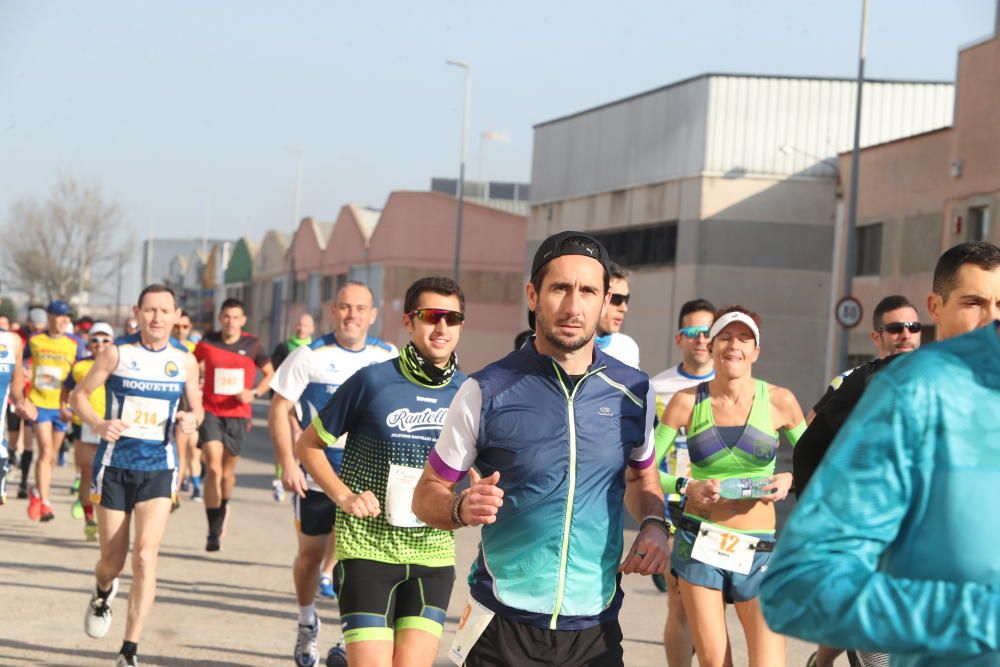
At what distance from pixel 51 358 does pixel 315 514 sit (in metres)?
10.6

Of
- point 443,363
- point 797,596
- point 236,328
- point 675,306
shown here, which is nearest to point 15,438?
point 236,328

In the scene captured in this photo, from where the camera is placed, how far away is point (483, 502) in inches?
165

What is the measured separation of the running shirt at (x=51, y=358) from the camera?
18.7m

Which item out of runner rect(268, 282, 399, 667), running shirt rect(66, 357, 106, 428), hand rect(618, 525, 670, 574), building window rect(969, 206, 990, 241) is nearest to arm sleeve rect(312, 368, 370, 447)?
runner rect(268, 282, 399, 667)

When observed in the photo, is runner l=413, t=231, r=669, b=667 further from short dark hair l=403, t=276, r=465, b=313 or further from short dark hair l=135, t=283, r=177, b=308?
short dark hair l=135, t=283, r=177, b=308

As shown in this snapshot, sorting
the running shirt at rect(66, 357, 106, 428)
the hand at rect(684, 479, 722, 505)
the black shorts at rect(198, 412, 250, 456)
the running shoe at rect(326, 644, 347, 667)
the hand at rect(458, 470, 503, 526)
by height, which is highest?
the hand at rect(458, 470, 503, 526)

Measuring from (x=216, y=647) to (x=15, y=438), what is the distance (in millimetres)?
10935

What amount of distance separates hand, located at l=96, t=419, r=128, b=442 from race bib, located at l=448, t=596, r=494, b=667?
4889 mm

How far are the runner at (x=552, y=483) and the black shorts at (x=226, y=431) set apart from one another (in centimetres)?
1103

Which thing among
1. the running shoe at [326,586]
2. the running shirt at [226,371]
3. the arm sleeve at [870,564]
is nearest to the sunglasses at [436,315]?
the running shoe at [326,586]

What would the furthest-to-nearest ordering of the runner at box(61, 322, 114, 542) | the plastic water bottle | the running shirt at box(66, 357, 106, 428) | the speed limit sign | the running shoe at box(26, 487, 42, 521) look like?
the speed limit sign → the running shoe at box(26, 487, 42, 521) → the running shirt at box(66, 357, 106, 428) → the runner at box(61, 322, 114, 542) → the plastic water bottle

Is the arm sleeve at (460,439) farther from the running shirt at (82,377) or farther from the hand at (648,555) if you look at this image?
the running shirt at (82,377)

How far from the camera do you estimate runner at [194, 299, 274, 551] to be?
15531 mm

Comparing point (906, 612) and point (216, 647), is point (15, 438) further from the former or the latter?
point (906, 612)
